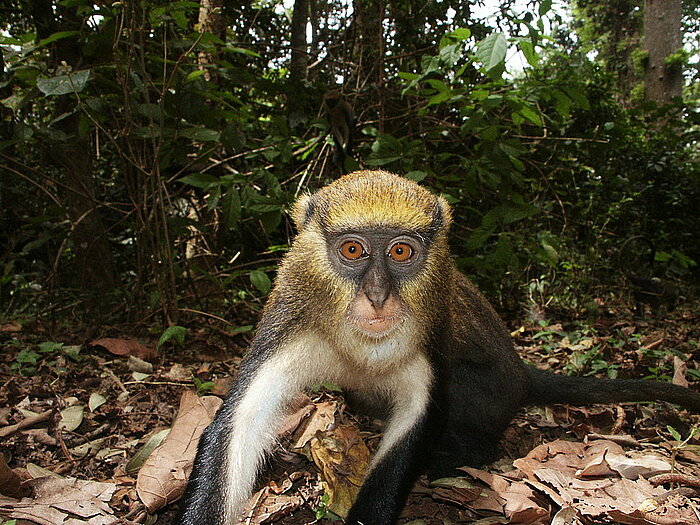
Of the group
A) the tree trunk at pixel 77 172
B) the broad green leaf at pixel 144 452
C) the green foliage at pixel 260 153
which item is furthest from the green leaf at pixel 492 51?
the tree trunk at pixel 77 172

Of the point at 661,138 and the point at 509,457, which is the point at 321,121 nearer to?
the point at 509,457

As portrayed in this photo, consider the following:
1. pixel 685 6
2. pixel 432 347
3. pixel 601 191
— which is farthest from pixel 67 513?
pixel 685 6

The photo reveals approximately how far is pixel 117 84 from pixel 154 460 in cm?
268

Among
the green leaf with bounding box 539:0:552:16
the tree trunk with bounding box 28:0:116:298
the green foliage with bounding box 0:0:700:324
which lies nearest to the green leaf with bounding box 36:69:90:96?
the green foliage with bounding box 0:0:700:324

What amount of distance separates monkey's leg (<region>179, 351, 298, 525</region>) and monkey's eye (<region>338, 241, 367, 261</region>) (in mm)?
559

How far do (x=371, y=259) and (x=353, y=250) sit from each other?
9 cm

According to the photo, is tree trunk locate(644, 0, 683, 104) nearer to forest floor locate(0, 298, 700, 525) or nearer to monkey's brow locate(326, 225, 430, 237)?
forest floor locate(0, 298, 700, 525)

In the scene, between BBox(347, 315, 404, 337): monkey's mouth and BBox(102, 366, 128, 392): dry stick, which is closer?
BBox(347, 315, 404, 337): monkey's mouth

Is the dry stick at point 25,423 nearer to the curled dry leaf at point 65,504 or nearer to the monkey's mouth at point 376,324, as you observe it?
the curled dry leaf at point 65,504

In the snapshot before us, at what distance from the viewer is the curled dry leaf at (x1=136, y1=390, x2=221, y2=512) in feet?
7.63

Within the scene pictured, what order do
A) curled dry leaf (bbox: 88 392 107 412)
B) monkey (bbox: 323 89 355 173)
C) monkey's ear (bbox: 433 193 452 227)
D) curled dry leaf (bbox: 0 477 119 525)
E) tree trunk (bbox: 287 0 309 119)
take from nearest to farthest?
curled dry leaf (bbox: 0 477 119 525)
monkey's ear (bbox: 433 193 452 227)
curled dry leaf (bbox: 88 392 107 412)
monkey (bbox: 323 89 355 173)
tree trunk (bbox: 287 0 309 119)

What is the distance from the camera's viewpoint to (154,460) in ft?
8.20

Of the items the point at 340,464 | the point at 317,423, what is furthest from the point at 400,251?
the point at 317,423

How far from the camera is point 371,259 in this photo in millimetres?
2234
